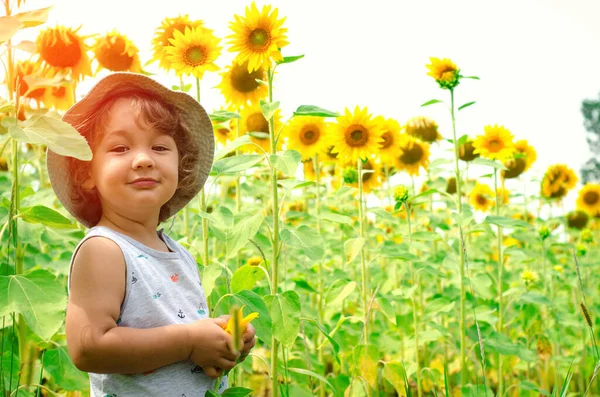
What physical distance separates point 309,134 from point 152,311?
66.5 inches

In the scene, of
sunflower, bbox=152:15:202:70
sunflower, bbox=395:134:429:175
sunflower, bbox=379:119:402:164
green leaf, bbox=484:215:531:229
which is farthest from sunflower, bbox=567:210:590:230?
sunflower, bbox=152:15:202:70

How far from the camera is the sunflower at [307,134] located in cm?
273

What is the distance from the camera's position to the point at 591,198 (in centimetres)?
492

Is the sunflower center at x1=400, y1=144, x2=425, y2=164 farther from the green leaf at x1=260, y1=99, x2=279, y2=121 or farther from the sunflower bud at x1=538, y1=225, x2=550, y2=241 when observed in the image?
the green leaf at x1=260, y1=99, x2=279, y2=121

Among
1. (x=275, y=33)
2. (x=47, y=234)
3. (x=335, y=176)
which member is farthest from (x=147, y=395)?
(x=335, y=176)

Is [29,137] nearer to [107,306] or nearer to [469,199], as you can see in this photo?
[107,306]

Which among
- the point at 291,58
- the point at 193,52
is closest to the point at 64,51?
the point at 193,52

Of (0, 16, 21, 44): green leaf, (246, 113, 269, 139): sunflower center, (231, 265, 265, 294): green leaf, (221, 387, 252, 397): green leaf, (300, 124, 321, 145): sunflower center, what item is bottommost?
(221, 387, 252, 397): green leaf

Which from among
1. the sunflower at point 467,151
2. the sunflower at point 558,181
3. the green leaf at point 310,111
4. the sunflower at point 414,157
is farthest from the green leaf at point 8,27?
the sunflower at point 558,181

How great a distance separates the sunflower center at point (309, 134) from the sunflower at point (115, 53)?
30.2 inches

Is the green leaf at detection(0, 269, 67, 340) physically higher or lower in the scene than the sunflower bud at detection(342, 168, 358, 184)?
lower

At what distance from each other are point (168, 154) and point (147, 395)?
1.52ft

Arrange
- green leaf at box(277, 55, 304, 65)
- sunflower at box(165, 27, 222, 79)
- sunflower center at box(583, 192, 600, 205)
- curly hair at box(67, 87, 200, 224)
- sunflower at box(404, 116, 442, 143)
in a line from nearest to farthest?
1. curly hair at box(67, 87, 200, 224)
2. green leaf at box(277, 55, 304, 65)
3. sunflower at box(165, 27, 222, 79)
4. sunflower at box(404, 116, 442, 143)
5. sunflower center at box(583, 192, 600, 205)

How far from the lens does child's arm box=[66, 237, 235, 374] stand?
3.48 ft
